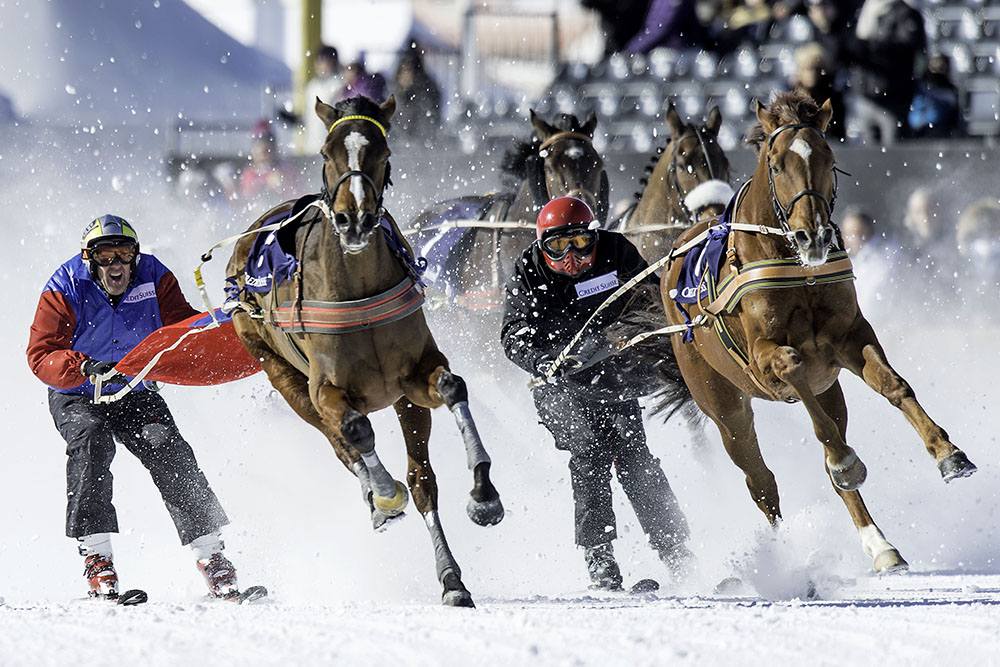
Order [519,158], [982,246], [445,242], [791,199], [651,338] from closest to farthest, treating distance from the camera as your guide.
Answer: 1. [791,199]
2. [651,338]
3. [445,242]
4. [519,158]
5. [982,246]

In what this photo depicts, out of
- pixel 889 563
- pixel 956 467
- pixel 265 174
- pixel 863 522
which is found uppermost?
pixel 265 174

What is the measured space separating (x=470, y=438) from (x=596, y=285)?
1584 mm

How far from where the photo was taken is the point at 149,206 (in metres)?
12.5

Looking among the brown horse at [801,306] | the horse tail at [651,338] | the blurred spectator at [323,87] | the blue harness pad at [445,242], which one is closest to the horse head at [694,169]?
the blue harness pad at [445,242]

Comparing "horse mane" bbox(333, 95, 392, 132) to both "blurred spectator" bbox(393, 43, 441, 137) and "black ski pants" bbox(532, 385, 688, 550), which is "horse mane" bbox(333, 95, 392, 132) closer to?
"black ski pants" bbox(532, 385, 688, 550)

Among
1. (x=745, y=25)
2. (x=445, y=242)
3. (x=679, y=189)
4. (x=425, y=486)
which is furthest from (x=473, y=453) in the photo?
(x=745, y=25)

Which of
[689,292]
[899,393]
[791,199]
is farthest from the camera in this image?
[689,292]

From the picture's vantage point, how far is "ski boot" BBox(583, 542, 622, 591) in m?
6.30

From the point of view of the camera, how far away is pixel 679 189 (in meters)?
8.19

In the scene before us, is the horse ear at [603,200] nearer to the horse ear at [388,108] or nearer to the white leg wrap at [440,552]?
the horse ear at [388,108]

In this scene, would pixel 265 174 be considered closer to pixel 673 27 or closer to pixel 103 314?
pixel 673 27

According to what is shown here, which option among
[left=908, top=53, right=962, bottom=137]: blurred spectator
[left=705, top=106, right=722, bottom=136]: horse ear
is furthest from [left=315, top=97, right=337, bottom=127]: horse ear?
[left=908, top=53, right=962, bottom=137]: blurred spectator

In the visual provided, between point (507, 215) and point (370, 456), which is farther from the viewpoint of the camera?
point (507, 215)

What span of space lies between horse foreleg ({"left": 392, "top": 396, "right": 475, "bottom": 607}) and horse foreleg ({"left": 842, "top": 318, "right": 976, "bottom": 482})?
173 cm
